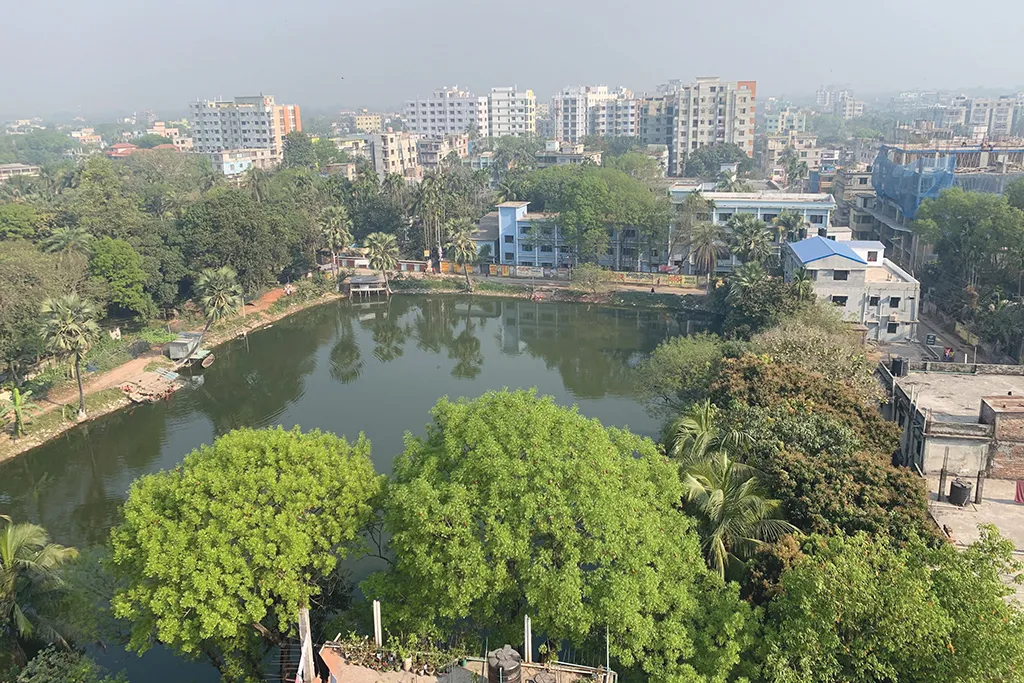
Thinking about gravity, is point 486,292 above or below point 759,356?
below

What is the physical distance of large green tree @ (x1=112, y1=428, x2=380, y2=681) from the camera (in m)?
10.9

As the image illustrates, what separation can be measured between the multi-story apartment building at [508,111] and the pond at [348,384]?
78.0 m

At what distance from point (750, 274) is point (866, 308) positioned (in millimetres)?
4895

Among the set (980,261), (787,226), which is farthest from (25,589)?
(787,226)

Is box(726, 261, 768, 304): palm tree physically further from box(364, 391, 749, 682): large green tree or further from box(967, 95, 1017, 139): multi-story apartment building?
box(967, 95, 1017, 139): multi-story apartment building

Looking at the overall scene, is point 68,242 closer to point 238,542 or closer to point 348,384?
point 348,384

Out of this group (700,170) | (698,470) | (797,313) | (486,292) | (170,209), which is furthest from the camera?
(700,170)

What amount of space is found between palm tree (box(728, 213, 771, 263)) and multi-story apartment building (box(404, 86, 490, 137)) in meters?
79.1

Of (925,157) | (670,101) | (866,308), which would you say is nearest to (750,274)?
(866,308)

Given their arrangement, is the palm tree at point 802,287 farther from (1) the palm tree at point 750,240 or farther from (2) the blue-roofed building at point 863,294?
(1) the palm tree at point 750,240

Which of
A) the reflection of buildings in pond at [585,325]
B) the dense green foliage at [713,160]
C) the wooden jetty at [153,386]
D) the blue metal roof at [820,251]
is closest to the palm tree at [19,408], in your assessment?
the wooden jetty at [153,386]

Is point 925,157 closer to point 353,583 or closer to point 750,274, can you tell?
point 750,274

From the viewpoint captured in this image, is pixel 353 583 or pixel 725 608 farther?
pixel 353 583

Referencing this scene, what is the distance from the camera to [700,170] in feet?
252
